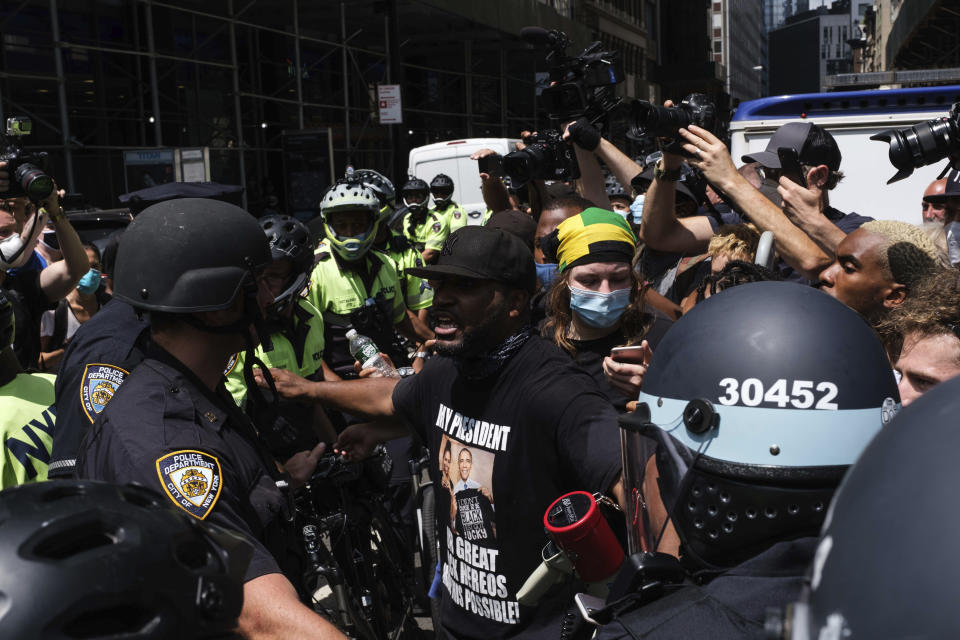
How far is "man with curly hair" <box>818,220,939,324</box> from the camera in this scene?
125 inches

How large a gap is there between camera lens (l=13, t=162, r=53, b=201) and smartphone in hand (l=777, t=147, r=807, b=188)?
12.2 feet

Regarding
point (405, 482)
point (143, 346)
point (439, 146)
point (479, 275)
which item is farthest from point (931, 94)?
point (439, 146)

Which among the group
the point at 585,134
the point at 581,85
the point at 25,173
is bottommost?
the point at 25,173

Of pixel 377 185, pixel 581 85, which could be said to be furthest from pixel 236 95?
pixel 581 85

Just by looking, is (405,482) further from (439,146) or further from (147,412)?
(439,146)

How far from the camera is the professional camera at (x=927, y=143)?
12.1 feet

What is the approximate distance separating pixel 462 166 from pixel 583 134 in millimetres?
11824

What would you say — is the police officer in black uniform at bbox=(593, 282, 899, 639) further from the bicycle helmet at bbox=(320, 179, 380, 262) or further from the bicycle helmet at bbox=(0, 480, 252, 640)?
the bicycle helmet at bbox=(320, 179, 380, 262)

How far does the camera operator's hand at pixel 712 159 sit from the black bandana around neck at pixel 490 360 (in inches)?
50.7

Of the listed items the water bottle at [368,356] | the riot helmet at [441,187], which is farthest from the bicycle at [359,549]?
the riot helmet at [441,187]

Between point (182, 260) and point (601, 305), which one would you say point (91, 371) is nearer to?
point (182, 260)

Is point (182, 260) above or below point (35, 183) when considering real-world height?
below

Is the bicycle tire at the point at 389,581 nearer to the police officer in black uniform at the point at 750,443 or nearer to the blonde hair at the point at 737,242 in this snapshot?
the blonde hair at the point at 737,242

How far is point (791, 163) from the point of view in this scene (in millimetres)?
4309
